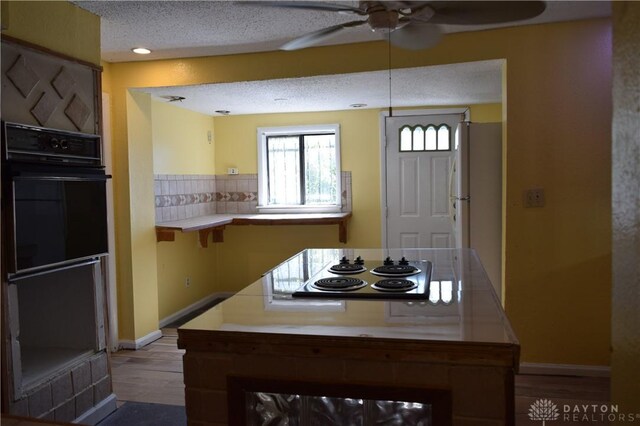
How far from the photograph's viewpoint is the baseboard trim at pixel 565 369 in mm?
3002

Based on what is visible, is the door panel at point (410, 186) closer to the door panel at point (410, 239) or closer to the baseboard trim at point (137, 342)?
the door panel at point (410, 239)

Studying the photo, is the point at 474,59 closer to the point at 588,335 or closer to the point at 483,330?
the point at 588,335

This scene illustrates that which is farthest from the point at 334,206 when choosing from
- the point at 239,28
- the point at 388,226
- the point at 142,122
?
the point at 239,28

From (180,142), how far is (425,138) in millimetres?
2421

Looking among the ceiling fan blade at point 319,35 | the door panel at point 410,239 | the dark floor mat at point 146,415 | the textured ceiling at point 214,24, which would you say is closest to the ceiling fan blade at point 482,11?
the ceiling fan blade at point 319,35

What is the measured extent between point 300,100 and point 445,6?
2764 mm

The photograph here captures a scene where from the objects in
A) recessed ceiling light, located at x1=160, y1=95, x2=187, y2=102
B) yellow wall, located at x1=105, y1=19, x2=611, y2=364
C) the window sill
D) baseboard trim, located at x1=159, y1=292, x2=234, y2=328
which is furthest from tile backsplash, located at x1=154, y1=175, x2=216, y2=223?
yellow wall, located at x1=105, y1=19, x2=611, y2=364

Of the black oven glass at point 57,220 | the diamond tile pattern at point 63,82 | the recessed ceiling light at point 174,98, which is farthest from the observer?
the recessed ceiling light at point 174,98

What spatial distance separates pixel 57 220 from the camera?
2254mm

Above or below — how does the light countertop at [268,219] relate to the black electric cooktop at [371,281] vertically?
above

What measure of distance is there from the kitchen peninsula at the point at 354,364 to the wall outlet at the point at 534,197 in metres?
1.77

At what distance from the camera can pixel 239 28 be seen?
9.38ft

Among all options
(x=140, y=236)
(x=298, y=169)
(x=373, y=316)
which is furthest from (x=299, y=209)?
(x=373, y=316)

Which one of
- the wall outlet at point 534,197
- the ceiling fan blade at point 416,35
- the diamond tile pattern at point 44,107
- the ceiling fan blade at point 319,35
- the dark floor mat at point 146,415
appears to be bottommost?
the dark floor mat at point 146,415
